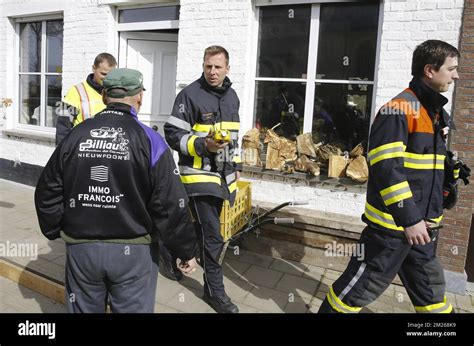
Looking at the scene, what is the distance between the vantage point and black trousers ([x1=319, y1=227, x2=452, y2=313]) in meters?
2.59

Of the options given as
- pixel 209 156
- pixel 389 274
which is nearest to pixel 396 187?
pixel 389 274

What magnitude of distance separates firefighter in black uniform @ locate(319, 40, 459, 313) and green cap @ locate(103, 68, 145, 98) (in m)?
1.56

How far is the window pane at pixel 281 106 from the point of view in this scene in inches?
198

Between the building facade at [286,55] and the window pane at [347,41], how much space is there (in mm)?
12

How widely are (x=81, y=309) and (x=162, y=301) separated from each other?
4.87 feet

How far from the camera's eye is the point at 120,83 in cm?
220

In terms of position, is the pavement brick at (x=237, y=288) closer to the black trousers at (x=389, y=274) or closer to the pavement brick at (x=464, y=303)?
the black trousers at (x=389, y=274)

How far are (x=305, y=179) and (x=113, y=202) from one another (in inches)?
116

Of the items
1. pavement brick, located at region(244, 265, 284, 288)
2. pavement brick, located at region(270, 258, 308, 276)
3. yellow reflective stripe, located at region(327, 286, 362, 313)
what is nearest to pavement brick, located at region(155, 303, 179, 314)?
pavement brick, located at region(244, 265, 284, 288)

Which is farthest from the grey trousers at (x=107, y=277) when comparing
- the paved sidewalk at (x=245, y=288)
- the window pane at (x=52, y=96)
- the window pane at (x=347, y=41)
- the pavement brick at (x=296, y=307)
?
the window pane at (x=52, y=96)

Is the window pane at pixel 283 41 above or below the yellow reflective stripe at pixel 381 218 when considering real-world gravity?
above

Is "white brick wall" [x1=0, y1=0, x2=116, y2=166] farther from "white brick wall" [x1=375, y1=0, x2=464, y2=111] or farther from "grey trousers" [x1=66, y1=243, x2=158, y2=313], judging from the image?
"grey trousers" [x1=66, y1=243, x2=158, y2=313]
